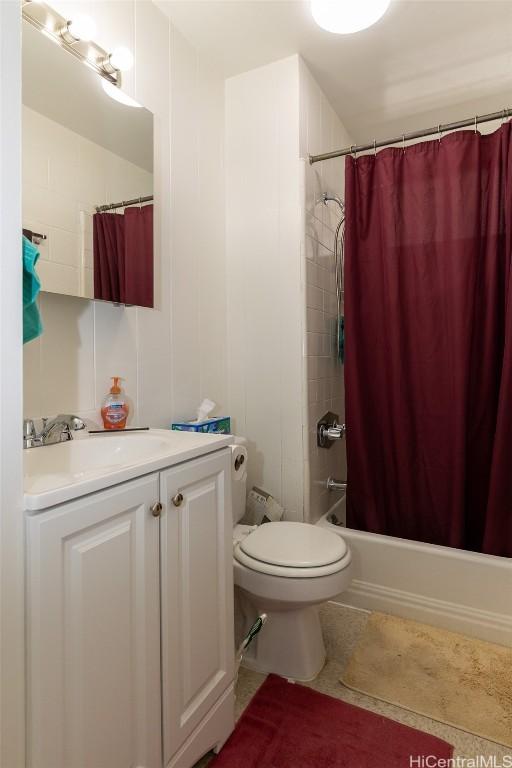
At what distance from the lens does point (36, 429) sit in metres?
1.20

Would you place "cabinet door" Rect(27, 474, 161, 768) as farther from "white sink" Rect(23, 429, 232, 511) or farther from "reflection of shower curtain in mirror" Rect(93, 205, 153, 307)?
"reflection of shower curtain in mirror" Rect(93, 205, 153, 307)

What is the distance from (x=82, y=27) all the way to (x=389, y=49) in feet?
4.37

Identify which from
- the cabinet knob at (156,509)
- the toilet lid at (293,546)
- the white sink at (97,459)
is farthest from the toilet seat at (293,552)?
the cabinet knob at (156,509)

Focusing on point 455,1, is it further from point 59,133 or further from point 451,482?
point 451,482

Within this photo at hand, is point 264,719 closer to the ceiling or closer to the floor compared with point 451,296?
closer to the floor

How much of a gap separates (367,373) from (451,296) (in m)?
0.50

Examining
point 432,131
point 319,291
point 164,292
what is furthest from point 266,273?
point 432,131

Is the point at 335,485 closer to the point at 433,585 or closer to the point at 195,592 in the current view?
the point at 433,585

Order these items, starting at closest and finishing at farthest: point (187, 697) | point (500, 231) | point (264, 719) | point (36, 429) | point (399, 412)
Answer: point (187, 697)
point (36, 429)
point (264, 719)
point (500, 231)
point (399, 412)

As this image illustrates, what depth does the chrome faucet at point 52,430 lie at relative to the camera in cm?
117

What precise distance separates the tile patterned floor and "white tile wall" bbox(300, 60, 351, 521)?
446 millimetres

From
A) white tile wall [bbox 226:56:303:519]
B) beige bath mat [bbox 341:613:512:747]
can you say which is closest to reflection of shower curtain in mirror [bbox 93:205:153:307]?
white tile wall [bbox 226:56:303:519]

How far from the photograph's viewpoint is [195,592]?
109 cm

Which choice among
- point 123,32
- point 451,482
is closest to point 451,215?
point 451,482
